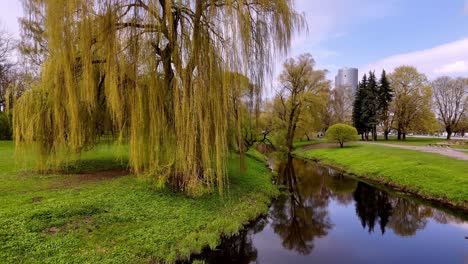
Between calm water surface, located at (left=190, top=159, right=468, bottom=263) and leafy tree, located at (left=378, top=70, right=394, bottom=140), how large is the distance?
2609 centimetres

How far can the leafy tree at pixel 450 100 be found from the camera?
33406 millimetres

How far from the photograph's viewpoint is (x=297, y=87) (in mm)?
25344

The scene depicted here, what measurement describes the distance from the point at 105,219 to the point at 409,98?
35.8 metres

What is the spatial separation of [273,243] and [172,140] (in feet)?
12.6

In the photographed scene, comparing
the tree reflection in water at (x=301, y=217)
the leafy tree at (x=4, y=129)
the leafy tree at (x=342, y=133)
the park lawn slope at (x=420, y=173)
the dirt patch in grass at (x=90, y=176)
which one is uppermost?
the leafy tree at (x=4, y=129)

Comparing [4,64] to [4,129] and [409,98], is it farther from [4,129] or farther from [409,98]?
[409,98]

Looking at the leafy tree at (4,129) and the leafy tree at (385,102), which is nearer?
the leafy tree at (4,129)

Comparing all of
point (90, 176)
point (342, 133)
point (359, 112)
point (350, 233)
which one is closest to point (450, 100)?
point (359, 112)

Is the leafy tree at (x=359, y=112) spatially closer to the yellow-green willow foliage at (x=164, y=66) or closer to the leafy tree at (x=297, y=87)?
the leafy tree at (x=297, y=87)

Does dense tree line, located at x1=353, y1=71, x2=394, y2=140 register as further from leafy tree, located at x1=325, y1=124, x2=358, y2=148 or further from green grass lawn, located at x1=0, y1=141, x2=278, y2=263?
green grass lawn, located at x1=0, y1=141, x2=278, y2=263

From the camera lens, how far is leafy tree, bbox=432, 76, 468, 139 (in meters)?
33.4

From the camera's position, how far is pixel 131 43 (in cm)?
621

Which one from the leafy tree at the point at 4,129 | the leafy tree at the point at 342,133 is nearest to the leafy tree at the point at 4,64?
the leafy tree at the point at 4,129

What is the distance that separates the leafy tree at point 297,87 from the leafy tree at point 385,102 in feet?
41.4
